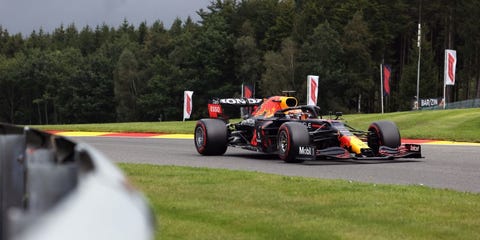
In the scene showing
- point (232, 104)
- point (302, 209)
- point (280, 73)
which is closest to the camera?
point (302, 209)

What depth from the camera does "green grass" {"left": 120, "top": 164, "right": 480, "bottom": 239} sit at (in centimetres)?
602

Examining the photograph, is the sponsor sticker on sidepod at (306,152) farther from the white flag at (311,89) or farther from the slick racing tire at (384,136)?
the white flag at (311,89)

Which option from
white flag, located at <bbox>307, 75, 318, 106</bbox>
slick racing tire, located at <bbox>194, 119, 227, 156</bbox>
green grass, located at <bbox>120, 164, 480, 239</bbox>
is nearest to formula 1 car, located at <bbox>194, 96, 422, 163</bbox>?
slick racing tire, located at <bbox>194, 119, 227, 156</bbox>

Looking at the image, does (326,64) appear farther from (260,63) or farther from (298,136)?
(298,136)

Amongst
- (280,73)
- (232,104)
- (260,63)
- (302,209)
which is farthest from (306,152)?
(260,63)

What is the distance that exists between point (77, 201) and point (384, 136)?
12308 mm

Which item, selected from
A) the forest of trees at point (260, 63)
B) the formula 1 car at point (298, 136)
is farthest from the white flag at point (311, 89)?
the forest of trees at point (260, 63)

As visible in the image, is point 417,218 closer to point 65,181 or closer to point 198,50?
point 65,181

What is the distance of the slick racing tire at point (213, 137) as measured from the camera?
1541cm

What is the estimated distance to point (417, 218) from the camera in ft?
21.9

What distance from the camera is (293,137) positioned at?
12906 mm

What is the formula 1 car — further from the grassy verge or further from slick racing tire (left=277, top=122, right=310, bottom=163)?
the grassy verge

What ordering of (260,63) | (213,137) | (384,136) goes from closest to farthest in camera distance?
(384,136)
(213,137)
(260,63)

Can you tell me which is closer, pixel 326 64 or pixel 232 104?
pixel 232 104
